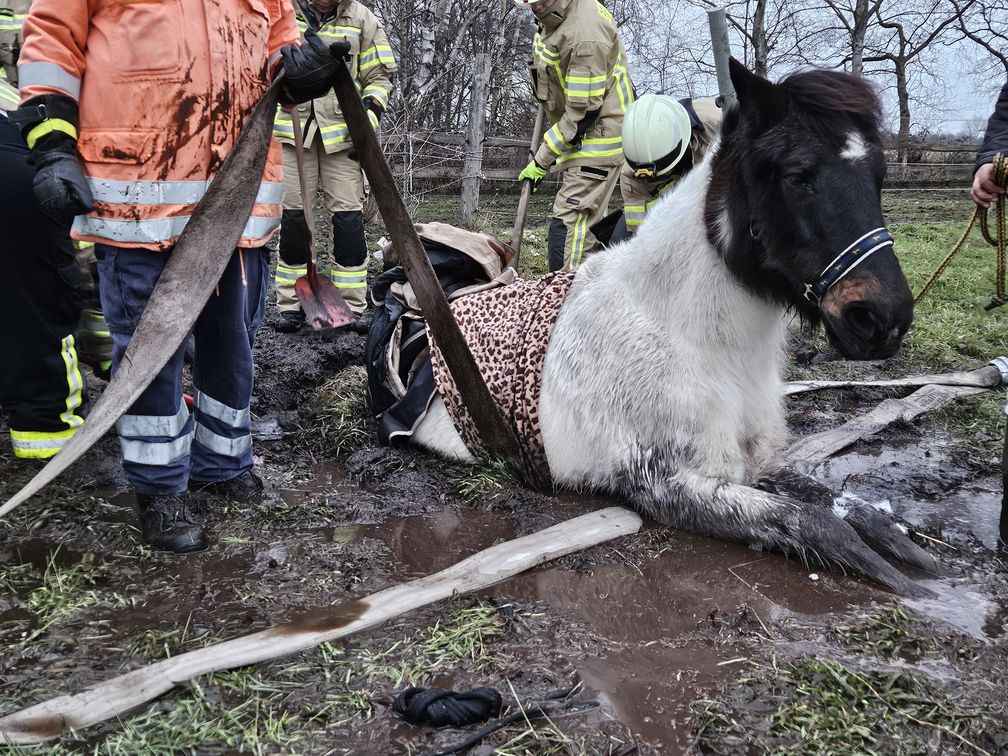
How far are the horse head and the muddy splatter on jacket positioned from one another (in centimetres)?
335

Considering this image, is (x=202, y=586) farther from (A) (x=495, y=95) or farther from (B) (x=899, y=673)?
(A) (x=495, y=95)

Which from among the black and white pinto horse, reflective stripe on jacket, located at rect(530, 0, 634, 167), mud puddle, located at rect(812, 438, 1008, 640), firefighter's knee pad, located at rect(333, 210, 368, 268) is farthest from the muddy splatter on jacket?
mud puddle, located at rect(812, 438, 1008, 640)

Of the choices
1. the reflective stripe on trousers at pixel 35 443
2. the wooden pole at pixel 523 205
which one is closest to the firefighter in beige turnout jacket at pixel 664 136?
the wooden pole at pixel 523 205

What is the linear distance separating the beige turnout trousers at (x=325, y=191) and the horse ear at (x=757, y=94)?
13.2 ft

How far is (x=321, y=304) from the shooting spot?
18.5ft

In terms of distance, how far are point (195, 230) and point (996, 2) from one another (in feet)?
105

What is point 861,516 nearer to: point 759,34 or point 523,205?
point 523,205

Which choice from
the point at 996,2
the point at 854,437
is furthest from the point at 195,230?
the point at 996,2

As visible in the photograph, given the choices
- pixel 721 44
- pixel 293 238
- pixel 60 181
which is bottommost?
pixel 293 238

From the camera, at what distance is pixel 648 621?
245cm

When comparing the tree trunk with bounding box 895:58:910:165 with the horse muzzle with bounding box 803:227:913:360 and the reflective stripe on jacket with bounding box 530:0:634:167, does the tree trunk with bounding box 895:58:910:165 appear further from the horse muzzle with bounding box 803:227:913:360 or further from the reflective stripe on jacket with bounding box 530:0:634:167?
the horse muzzle with bounding box 803:227:913:360

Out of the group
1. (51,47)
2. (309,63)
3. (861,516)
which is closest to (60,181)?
(51,47)

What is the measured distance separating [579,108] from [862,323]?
3.73 meters

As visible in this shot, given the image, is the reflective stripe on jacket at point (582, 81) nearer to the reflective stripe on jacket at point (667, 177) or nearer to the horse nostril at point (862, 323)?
the reflective stripe on jacket at point (667, 177)
